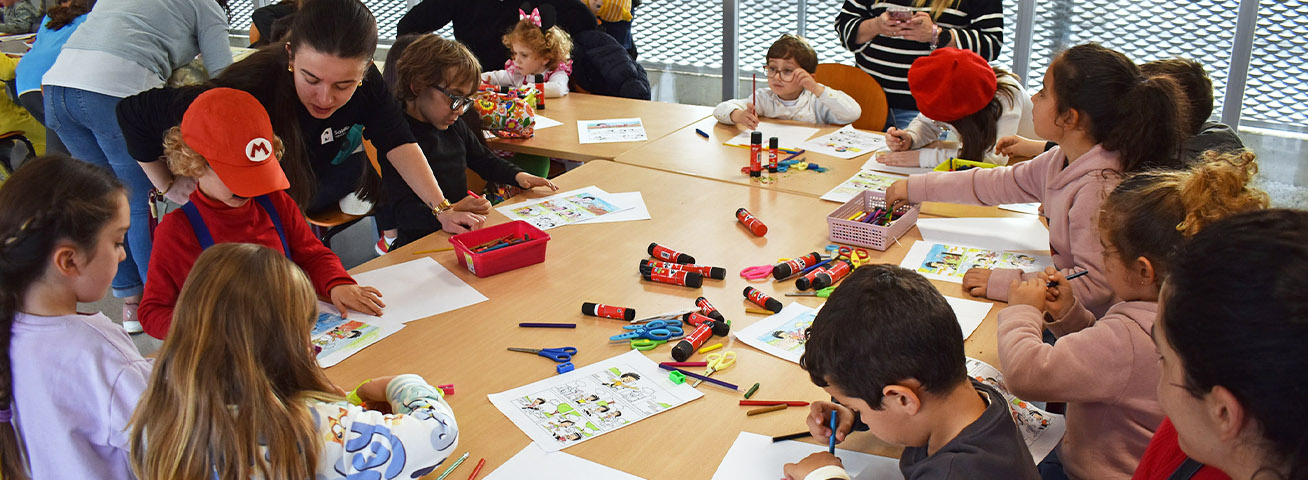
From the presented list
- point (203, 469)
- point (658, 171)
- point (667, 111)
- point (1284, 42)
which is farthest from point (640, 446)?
point (1284, 42)

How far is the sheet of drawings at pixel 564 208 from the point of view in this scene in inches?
101

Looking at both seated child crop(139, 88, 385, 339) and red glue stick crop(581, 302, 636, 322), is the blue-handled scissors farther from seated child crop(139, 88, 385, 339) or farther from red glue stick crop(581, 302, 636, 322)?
seated child crop(139, 88, 385, 339)

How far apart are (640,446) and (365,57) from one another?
122 centimetres

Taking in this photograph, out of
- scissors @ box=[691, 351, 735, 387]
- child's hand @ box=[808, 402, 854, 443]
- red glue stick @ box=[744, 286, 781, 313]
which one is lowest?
scissors @ box=[691, 351, 735, 387]

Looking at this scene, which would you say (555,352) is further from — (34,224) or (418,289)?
(34,224)

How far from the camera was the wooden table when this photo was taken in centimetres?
333

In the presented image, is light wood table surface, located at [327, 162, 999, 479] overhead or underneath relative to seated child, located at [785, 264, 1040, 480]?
underneath

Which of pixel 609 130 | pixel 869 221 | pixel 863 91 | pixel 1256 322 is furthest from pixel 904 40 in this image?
pixel 1256 322

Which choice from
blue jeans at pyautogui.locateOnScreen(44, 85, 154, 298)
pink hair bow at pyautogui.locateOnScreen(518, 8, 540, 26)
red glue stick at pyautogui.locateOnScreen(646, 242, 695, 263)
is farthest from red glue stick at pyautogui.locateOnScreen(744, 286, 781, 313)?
pink hair bow at pyautogui.locateOnScreen(518, 8, 540, 26)

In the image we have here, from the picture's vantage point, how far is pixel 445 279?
2.16 metres

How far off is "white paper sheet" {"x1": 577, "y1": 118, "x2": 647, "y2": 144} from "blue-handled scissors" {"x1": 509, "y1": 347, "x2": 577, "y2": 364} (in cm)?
171

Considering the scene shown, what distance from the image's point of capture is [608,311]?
1917 millimetres

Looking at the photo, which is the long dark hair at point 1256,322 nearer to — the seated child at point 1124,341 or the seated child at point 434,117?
the seated child at point 1124,341

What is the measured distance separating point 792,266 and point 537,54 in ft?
7.62
